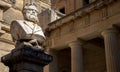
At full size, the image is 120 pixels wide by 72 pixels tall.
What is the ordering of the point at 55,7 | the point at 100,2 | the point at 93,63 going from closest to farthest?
the point at 100,2 → the point at 93,63 → the point at 55,7

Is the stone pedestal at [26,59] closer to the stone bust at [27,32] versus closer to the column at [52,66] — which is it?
the stone bust at [27,32]

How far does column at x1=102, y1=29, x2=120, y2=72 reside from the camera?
15.2m

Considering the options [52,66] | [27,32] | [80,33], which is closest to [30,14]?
[27,32]

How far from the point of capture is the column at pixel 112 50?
15.2 m

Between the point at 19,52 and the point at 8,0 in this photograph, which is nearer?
the point at 19,52

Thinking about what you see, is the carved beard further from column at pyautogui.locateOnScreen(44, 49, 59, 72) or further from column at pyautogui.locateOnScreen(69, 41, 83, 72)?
column at pyautogui.locateOnScreen(44, 49, 59, 72)

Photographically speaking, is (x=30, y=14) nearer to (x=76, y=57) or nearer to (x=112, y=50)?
(x=112, y=50)

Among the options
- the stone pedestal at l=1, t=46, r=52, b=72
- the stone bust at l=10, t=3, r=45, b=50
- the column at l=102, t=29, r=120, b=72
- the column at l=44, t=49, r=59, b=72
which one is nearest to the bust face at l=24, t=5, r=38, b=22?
the stone bust at l=10, t=3, r=45, b=50

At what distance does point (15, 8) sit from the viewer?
65.4 ft

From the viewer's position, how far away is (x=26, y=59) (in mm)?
6863

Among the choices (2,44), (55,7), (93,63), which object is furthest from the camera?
(55,7)

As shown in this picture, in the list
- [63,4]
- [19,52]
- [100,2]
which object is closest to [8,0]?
[100,2]

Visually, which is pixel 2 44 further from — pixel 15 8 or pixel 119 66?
pixel 119 66

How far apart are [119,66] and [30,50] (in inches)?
371
